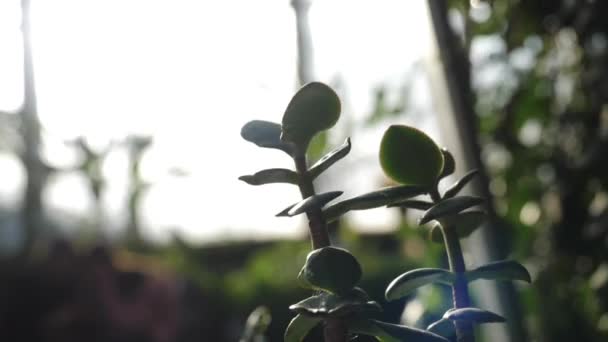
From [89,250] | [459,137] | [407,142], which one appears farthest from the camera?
[89,250]

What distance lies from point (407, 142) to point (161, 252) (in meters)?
1.73

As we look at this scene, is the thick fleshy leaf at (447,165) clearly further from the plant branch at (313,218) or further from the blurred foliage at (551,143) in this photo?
the blurred foliage at (551,143)

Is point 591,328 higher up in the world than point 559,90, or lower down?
lower down

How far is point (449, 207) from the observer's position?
14cm

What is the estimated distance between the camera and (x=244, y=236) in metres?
1.95

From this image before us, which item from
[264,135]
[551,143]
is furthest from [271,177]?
[551,143]

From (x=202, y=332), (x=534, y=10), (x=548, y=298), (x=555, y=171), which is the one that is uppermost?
(x=534, y=10)


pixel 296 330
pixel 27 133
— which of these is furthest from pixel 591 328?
pixel 27 133

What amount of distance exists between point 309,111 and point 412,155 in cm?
2

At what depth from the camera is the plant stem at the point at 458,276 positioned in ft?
0.47

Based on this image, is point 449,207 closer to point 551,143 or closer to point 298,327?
point 298,327

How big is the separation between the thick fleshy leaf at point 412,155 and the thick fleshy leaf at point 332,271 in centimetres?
2

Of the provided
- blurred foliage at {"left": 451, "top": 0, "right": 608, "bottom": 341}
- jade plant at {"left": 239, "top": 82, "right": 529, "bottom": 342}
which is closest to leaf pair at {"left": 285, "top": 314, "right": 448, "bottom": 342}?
jade plant at {"left": 239, "top": 82, "right": 529, "bottom": 342}

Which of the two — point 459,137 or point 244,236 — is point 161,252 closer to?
point 244,236
